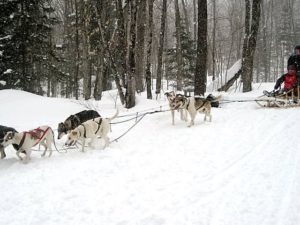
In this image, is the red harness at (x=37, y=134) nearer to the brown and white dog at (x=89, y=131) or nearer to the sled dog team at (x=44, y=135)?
the sled dog team at (x=44, y=135)

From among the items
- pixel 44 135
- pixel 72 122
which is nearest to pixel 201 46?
pixel 72 122

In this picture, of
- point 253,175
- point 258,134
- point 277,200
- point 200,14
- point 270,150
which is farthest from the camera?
point 200,14

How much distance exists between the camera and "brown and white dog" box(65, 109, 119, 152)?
7480mm

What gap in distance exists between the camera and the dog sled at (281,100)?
11.0 meters

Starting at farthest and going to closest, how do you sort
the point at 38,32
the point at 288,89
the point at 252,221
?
the point at 38,32, the point at 288,89, the point at 252,221

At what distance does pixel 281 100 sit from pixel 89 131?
6387mm

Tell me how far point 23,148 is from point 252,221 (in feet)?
15.2

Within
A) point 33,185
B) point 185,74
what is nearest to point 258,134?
point 33,185

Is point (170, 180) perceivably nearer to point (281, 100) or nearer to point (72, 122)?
point (72, 122)

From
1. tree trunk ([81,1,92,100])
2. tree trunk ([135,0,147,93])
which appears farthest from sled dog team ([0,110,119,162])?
tree trunk ([81,1,92,100])

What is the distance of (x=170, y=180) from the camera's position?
5609 millimetres

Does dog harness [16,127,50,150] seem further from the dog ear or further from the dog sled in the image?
the dog sled

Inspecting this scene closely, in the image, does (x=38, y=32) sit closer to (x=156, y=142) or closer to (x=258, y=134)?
(x=156, y=142)

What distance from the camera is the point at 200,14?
12.8m
